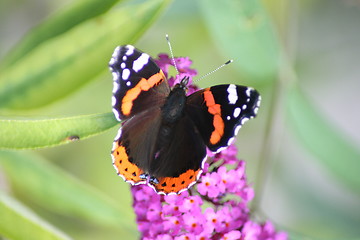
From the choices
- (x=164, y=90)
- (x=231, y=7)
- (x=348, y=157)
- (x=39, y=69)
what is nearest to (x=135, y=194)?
(x=164, y=90)

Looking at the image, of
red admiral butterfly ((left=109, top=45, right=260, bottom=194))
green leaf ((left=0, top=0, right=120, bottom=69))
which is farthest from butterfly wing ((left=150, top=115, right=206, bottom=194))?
green leaf ((left=0, top=0, right=120, bottom=69))

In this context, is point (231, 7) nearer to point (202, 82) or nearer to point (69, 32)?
point (69, 32)

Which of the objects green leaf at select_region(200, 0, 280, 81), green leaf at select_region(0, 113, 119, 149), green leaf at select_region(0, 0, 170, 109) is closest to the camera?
green leaf at select_region(0, 113, 119, 149)

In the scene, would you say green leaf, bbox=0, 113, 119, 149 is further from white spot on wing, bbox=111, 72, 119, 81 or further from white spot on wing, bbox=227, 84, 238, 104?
white spot on wing, bbox=227, 84, 238, 104

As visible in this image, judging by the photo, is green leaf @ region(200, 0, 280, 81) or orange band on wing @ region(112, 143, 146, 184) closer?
orange band on wing @ region(112, 143, 146, 184)

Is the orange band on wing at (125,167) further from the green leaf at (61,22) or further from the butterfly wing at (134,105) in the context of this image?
the green leaf at (61,22)

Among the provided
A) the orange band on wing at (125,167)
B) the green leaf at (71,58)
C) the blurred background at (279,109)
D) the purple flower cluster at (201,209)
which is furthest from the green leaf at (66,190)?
the orange band on wing at (125,167)
